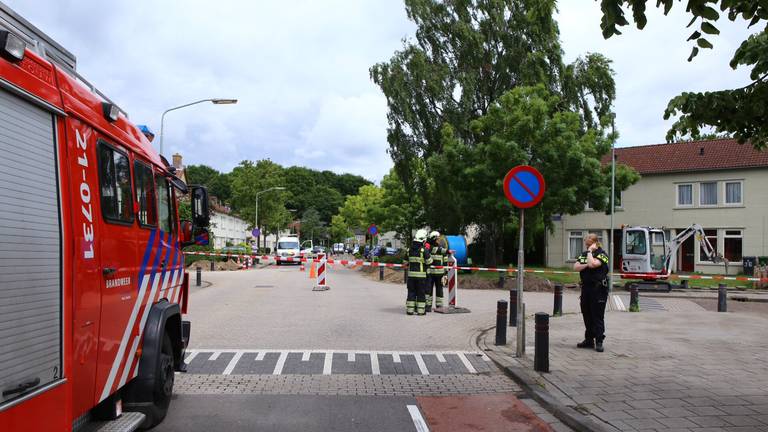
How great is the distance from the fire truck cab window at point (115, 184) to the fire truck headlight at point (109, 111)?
23 cm

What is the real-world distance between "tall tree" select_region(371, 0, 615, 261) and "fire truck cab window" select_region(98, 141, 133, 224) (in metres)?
24.3

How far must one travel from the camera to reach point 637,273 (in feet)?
79.0

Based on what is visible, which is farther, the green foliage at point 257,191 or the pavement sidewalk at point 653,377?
the green foliage at point 257,191

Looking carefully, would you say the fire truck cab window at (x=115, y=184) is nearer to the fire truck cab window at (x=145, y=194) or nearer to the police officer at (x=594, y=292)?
the fire truck cab window at (x=145, y=194)

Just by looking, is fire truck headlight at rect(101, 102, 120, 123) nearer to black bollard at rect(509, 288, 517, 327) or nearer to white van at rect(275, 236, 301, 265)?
black bollard at rect(509, 288, 517, 327)

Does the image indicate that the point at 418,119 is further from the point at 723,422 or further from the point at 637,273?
the point at 723,422

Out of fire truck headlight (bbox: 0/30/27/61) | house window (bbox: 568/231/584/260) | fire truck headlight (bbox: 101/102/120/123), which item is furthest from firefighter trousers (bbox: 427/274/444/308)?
house window (bbox: 568/231/584/260)

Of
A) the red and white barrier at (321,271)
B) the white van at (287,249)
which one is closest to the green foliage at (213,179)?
the white van at (287,249)

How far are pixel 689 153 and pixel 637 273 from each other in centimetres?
1605

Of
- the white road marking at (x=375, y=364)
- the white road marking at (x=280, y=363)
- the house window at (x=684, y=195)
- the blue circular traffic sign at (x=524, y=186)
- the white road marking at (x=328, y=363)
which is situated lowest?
the white road marking at (x=375, y=364)

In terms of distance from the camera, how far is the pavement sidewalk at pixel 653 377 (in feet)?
17.6

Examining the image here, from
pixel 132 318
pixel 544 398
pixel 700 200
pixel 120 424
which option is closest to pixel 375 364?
pixel 544 398

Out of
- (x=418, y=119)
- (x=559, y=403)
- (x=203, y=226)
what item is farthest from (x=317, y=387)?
(x=418, y=119)

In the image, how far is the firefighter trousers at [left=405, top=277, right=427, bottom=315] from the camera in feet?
43.4
